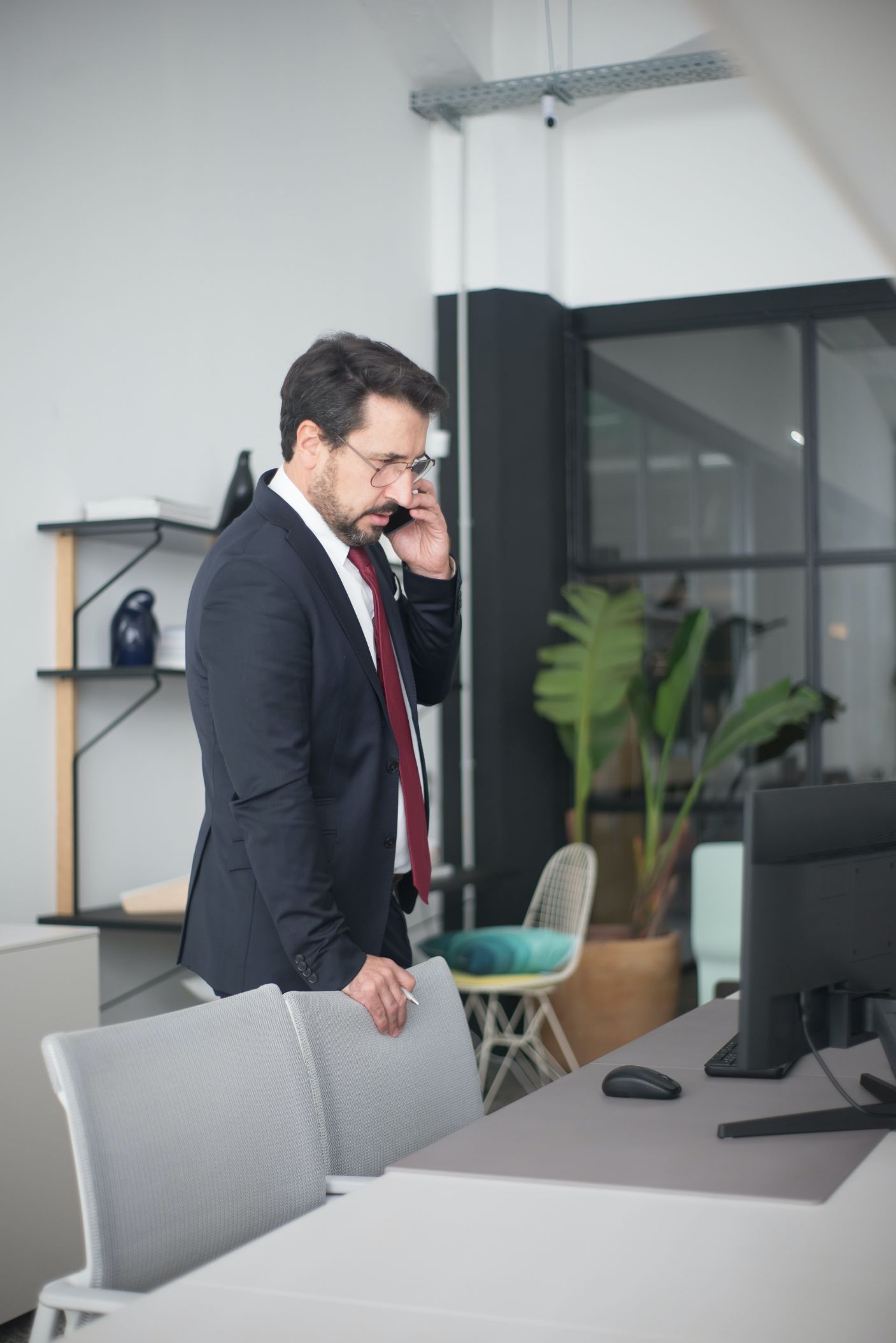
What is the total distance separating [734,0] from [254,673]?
43.0 inches

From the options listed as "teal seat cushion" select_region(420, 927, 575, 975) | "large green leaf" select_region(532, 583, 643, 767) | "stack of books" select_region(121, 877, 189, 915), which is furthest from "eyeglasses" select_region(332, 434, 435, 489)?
"large green leaf" select_region(532, 583, 643, 767)

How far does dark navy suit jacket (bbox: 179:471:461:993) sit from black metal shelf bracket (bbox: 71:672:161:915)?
1.52 m

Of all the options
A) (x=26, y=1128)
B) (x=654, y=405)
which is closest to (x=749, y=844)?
(x=26, y=1128)

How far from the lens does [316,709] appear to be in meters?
2.10

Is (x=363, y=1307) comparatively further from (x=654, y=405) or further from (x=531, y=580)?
(x=654, y=405)

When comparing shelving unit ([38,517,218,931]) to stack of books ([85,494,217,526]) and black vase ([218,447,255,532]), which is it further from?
black vase ([218,447,255,532])

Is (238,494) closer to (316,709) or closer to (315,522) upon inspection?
(315,522)

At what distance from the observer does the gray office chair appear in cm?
146

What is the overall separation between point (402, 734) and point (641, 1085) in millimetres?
674

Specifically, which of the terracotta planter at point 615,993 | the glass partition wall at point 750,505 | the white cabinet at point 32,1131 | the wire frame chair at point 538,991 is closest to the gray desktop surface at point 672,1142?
the white cabinet at point 32,1131

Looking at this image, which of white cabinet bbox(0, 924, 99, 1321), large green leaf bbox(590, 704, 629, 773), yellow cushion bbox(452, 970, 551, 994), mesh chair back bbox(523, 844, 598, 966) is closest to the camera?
white cabinet bbox(0, 924, 99, 1321)

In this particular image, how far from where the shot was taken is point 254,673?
200 cm

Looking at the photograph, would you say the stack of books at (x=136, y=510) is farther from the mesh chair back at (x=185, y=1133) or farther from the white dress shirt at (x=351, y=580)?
the mesh chair back at (x=185, y=1133)

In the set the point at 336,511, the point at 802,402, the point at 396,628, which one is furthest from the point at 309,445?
the point at 802,402
